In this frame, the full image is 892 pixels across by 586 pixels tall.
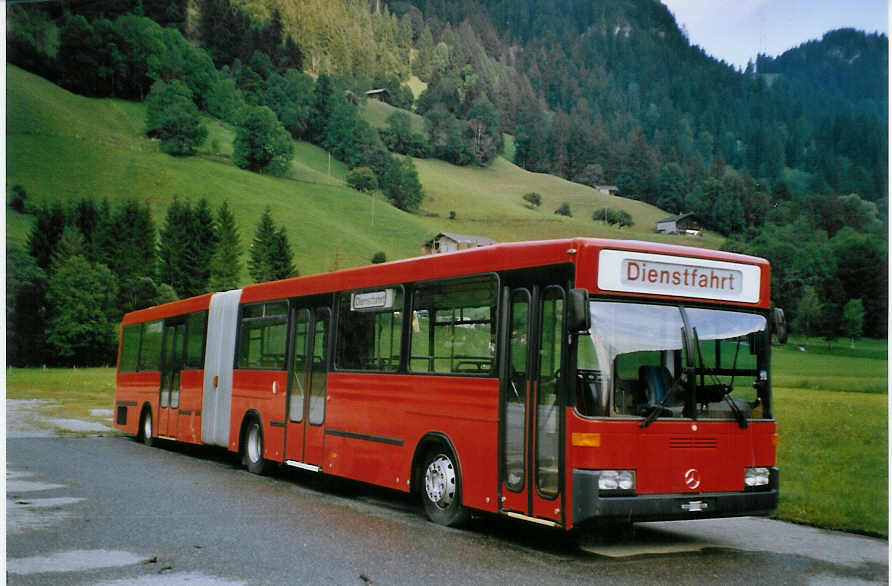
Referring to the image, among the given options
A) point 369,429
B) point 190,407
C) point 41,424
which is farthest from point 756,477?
point 41,424

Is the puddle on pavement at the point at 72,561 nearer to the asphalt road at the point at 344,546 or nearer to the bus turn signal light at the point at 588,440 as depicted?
the asphalt road at the point at 344,546

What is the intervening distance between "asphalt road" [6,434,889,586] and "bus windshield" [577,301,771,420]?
1208 mm

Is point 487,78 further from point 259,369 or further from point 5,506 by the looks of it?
point 5,506

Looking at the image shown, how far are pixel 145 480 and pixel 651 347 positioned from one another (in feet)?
26.1

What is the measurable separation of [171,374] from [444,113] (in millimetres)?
46527

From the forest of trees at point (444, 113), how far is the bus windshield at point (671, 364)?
3713cm

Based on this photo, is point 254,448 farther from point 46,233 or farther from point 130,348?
point 46,233

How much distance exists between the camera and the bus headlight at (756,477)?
809 cm

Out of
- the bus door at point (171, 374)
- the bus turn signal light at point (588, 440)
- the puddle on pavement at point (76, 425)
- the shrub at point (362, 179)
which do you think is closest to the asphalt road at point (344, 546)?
the bus turn signal light at point (588, 440)

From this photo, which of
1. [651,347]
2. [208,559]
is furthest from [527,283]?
[208,559]

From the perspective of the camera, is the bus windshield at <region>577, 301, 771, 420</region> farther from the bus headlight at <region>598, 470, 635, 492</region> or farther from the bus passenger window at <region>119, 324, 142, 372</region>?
the bus passenger window at <region>119, 324, 142, 372</region>

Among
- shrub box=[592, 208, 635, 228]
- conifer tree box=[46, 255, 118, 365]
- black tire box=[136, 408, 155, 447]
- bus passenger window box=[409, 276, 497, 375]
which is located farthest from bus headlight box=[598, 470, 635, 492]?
shrub box=[592, 208, 635, 228]

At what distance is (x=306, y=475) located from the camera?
14.4 metres

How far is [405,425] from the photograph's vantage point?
997 cm
